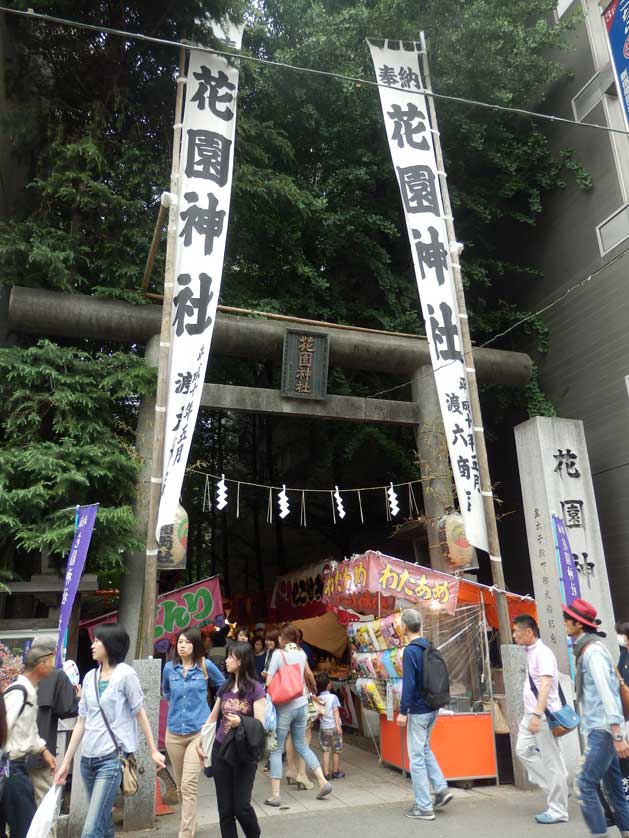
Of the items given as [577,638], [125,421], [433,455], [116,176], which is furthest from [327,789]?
[116,176]

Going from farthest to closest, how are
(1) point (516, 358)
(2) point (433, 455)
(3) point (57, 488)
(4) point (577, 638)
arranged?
(1) point (516, 358) < (2) point (433, 455) < (3) point (57, 488) < (4) point (577, 638)

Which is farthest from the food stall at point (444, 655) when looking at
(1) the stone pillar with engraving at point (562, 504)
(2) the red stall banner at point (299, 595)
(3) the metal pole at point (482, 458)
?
(2) the red stall banner at point (299, 595)

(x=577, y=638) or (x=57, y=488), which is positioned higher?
(x=57, y=488)

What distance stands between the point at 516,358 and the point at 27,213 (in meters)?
9.13

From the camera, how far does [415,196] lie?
9.59 m

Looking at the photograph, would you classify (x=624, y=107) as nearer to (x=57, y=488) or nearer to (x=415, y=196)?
(x=415, y=196)

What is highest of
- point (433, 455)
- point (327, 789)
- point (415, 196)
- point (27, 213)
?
point (27, 213)

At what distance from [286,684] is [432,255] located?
6096 mm

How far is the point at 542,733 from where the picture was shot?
589 cm

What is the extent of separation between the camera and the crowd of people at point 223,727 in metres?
4.27

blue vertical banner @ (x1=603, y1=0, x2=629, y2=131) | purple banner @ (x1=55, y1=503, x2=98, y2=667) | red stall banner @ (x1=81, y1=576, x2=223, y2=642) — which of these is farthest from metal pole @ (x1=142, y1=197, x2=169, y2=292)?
blue vertical banner @ (x1=603, y1=0, x2=629, y2=131)

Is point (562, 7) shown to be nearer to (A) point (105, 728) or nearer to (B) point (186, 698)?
(B) point (186, 698)

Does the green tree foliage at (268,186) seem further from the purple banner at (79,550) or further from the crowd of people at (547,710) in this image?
the crowd of people at (547,710)

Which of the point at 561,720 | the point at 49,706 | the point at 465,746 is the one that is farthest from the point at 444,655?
the point at 49,706
